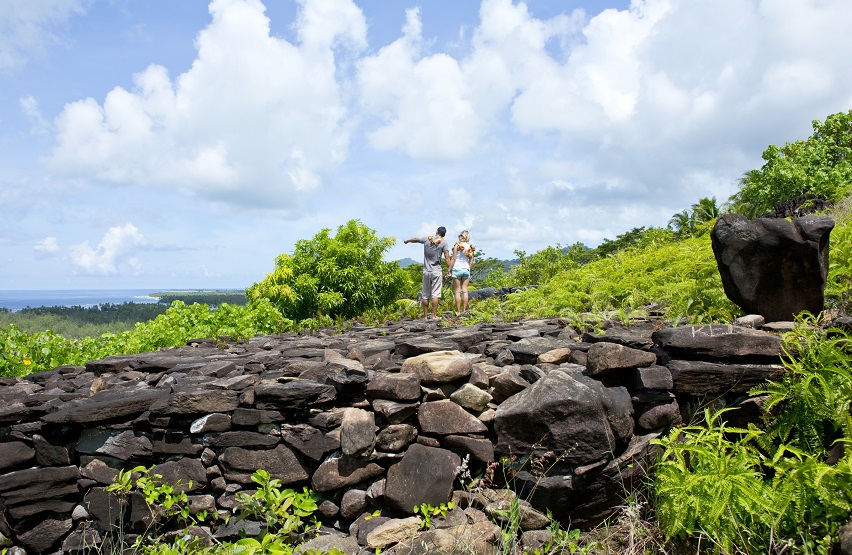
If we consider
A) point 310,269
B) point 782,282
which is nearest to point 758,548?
point 782,282

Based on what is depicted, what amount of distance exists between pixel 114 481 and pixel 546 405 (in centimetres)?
359

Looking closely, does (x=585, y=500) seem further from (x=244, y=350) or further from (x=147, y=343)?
(x=147, y=343)

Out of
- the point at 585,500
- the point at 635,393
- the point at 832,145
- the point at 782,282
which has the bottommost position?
the point at 585,500

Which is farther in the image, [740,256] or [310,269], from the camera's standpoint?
[310,269]

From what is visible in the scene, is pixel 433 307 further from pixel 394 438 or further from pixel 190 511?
pixel 190 511

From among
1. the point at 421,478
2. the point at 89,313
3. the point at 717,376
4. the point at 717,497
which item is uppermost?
the point at 89,313

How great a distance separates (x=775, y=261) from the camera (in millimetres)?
5086

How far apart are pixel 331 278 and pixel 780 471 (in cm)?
1322

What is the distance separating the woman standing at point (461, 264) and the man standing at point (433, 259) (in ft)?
0.71

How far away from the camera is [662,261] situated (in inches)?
354

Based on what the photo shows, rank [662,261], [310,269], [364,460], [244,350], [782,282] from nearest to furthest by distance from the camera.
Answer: [364,460] → [782,282] → [244,350] → [662,261] → [310,269]

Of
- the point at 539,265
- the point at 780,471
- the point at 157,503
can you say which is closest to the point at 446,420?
the point at 780,471

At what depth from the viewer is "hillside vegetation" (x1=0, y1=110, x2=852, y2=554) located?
11.3ft

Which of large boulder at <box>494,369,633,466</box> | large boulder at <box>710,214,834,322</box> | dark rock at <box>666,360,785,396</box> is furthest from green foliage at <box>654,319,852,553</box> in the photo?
large boulder at <box>710,214,834,322</box>
